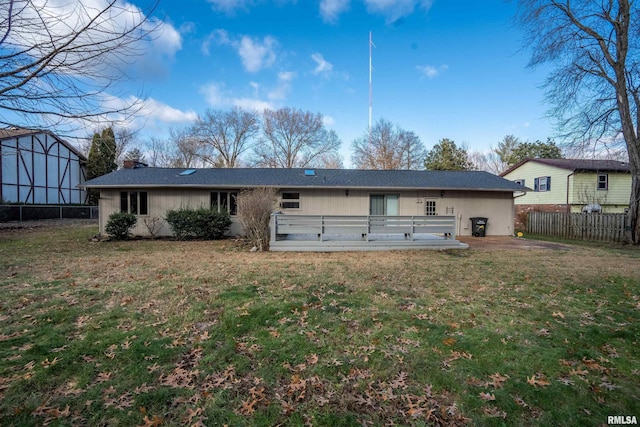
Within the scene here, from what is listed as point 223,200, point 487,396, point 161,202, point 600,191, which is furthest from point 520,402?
point 600,191

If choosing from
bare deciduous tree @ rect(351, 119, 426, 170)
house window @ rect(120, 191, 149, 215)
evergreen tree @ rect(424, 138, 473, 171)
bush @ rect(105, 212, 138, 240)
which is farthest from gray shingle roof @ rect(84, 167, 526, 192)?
bare deciduous tree @ rect(351, 119, 426, 170)

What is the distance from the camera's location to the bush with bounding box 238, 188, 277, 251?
384 inches

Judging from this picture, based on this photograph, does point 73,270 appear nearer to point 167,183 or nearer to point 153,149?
point 167,183

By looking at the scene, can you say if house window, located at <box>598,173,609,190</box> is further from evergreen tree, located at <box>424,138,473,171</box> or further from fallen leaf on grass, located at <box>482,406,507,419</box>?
fallen leaf on grass, located at <box>482,406,507,419</box>

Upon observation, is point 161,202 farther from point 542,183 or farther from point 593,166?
point 593,166

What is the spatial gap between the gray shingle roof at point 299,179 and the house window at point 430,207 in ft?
3.01

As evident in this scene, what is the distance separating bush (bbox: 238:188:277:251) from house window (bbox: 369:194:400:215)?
234 inches

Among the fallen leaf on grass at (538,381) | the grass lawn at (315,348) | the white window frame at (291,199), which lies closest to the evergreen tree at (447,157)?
the white window frame at (291,199)

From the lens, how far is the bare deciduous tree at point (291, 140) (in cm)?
3253

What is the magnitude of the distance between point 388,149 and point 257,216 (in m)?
26.3

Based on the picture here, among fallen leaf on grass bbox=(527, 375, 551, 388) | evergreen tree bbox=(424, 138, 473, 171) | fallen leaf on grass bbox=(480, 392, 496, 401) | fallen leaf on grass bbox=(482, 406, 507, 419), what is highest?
evergreen tree bbox=(424, 138, 473, 171)

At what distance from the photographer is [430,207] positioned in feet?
46.7

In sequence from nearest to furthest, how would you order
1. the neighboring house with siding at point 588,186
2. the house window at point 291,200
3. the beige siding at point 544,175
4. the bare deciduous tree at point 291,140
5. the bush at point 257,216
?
the bush at point 257,216
the house window at point 291,200
the neighboring house with siding at point 588,186
the beige siding at point 544,175
the bare deciduous tree at point 291,140

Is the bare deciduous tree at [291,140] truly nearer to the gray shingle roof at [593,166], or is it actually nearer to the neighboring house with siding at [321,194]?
the neighboring house with siding at [321,194]
